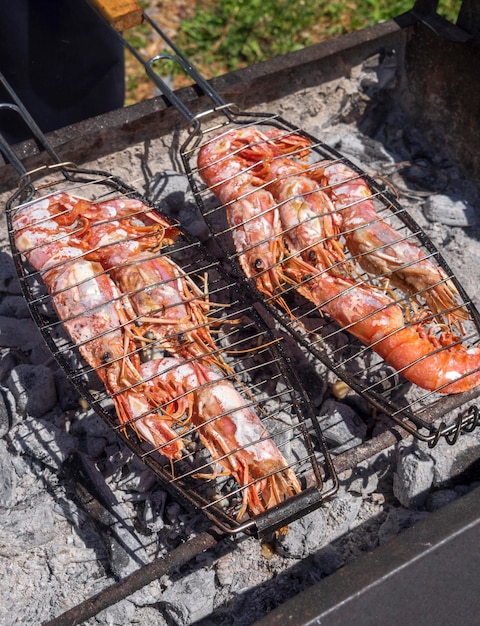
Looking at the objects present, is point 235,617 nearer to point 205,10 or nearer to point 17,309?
point 17,309

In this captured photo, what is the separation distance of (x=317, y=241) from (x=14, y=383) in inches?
65.4

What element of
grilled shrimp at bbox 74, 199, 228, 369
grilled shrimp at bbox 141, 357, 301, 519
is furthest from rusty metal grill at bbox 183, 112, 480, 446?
grilled shrimp at bbox 141, 357, 301, 519

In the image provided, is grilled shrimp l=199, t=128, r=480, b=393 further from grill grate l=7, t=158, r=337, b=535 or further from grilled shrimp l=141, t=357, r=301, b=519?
grilled shrimp l=141, t=357, r=301, b=519

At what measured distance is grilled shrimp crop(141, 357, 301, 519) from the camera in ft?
8.45

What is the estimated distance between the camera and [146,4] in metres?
6.82

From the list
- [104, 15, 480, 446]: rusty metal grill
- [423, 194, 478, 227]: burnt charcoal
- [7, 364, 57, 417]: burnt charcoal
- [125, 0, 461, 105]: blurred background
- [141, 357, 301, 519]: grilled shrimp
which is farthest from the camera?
Result: [125, 0, 461, 105]: blurred background

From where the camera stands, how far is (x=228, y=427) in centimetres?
266

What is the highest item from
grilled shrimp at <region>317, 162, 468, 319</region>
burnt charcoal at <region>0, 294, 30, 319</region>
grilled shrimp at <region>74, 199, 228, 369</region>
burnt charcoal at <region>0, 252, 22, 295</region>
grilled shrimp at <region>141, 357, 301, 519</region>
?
grilled shrimp at <region>317, 162, 468, 319</region>

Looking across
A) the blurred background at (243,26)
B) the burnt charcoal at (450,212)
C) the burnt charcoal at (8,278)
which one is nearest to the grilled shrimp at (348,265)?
the burnt charcoal at (450,212)

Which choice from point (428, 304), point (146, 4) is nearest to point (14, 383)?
point (428, 304)

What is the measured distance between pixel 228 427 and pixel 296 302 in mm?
1188

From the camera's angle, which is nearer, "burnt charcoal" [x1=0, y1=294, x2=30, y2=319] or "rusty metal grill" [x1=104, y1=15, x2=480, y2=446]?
"rusty metal grill" [x1=104, y1=15, x2=480, y2=446]

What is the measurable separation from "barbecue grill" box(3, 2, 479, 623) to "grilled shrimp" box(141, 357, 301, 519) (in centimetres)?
14

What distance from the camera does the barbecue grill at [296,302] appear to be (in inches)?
106
